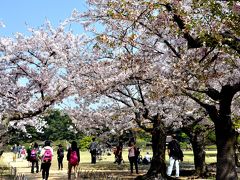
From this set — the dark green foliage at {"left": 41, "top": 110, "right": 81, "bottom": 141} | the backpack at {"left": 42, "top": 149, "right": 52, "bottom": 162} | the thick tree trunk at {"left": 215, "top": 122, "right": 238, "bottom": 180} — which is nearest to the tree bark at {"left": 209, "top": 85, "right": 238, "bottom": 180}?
the thick tree trunk at {"left": 215, "top": 122, "right": 238, "bottom": 180}

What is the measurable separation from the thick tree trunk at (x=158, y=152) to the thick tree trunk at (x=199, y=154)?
10.3 ft

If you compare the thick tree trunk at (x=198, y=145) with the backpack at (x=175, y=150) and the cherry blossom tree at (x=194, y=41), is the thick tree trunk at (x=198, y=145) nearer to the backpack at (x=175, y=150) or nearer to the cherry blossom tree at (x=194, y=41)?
the backpack at (x=175, y=150)

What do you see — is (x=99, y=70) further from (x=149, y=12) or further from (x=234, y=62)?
(x=234, y=62)

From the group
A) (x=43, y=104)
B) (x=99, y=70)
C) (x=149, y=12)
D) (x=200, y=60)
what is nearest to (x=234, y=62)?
(x=200, y=60)

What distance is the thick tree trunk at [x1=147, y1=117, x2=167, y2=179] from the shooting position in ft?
54.3

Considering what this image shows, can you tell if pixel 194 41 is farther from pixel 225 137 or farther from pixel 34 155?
pixel 34 155

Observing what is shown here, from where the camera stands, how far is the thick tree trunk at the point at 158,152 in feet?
54.3

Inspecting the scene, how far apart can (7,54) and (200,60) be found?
7952 millimetres

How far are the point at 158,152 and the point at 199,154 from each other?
3.63 m

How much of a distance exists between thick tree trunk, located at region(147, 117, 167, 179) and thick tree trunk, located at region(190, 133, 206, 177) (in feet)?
10.3

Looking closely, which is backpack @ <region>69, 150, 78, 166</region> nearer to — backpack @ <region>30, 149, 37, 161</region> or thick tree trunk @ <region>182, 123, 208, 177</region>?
thick tree trunk @ <region>182, 123, 208, 177</region>

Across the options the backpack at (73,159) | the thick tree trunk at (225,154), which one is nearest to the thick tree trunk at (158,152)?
the backpack at (73,159)

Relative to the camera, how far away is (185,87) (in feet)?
37.2

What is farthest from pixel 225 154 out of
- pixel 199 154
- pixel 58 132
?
pixel 58 132
